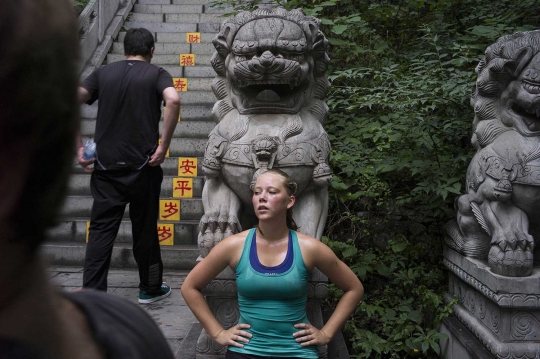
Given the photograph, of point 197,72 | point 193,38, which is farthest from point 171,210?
point 193,38

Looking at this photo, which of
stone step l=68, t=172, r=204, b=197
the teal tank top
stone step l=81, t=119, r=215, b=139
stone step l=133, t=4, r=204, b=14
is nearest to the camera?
the teal tank top

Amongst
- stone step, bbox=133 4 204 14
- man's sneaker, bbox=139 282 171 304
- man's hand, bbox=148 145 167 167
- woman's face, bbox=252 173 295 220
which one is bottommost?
man's sneaker, bbox=139 282 171 304

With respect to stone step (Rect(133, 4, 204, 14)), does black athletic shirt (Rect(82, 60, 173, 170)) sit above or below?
below

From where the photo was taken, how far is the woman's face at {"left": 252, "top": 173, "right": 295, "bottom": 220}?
2715mm

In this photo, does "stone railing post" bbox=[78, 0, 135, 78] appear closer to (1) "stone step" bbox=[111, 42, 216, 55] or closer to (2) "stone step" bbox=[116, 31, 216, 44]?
(2) "stone step" bbox=[116, 31, 216, 44]

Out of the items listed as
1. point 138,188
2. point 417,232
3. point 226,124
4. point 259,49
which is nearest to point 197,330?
point 138,188

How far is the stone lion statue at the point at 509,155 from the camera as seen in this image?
3432 millimetres

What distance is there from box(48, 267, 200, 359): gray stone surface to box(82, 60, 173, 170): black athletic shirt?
2.75 ft

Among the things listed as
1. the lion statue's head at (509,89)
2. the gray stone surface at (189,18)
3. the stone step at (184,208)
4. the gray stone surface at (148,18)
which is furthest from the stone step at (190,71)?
the lion statue's head at (509,89)

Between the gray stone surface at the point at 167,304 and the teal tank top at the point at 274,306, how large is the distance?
21.9 inches

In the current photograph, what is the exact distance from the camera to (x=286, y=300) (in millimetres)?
2719

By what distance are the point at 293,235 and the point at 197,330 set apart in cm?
120

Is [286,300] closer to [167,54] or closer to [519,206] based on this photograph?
[519,206]

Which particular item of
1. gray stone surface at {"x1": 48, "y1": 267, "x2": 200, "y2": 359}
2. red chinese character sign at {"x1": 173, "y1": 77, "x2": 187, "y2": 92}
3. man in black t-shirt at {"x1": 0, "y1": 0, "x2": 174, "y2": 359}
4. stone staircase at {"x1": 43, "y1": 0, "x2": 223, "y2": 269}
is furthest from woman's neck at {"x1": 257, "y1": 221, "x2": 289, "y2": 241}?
red chinese character sign at {"x1": 173, "y1": 77, "x2": 187, "y2": 92}
